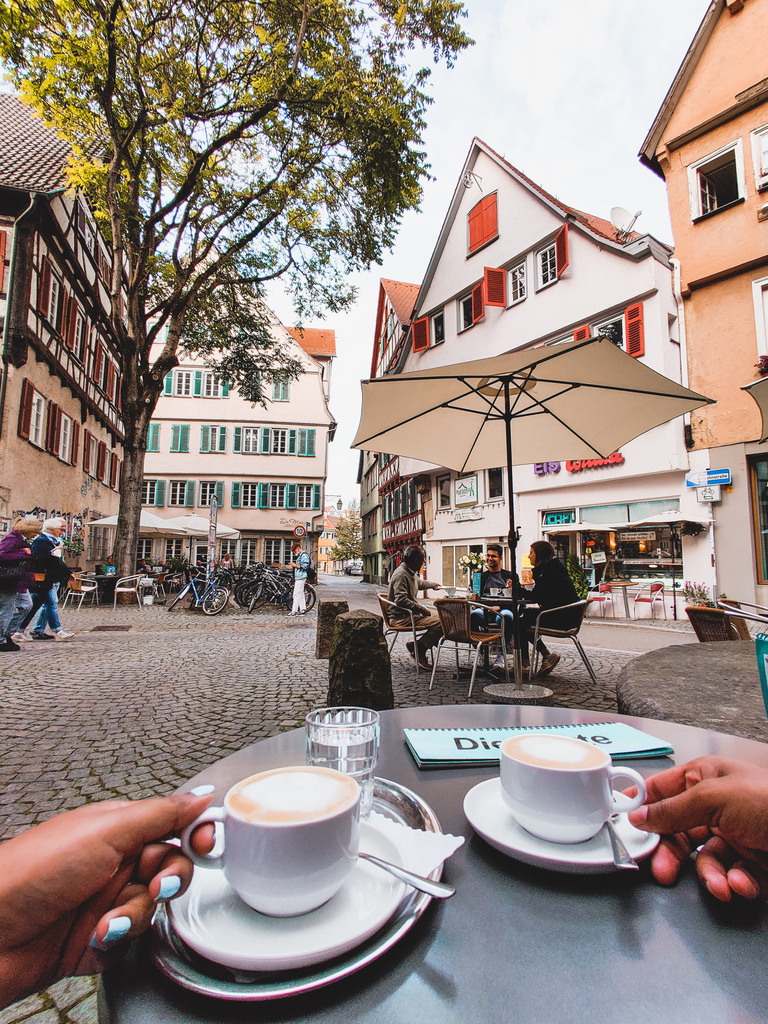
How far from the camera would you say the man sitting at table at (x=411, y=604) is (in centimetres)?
594

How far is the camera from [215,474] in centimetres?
2867

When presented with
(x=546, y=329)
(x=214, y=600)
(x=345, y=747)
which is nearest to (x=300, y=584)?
(x=214, y=600)

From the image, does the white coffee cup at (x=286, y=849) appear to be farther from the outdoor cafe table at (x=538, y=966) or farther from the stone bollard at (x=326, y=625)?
the stone bollard at (x=326, y=625)

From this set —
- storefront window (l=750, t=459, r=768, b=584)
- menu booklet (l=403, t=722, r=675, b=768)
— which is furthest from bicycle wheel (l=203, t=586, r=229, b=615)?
menu booklet (l=403, t=722, r=675, b=768)

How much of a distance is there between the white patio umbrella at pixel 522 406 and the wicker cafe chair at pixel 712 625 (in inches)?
62.3

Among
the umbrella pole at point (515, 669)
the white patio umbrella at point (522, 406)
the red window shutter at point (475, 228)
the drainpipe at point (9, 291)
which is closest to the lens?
the white patio umbrella at point (522, 406)

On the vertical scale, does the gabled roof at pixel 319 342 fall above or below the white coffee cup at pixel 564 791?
above

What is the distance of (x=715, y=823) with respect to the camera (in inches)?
23.9

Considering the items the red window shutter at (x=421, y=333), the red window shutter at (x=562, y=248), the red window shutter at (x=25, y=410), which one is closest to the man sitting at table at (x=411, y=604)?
the red window shutter at (x=25, y=410)

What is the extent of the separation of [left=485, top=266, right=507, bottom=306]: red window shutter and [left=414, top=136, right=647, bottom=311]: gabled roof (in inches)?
88.2

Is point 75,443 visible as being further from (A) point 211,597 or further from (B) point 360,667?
(B) point 360,667

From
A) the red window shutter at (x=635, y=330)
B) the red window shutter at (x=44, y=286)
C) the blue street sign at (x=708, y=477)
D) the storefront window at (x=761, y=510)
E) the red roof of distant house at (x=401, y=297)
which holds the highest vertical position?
the red roof of distant house at (x=401, y=297)

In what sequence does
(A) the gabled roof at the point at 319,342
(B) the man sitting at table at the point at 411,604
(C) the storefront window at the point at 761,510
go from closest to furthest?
(B) the man sitting at table at the point at 411,604 → (C) the storefront window at the point at 761,510 → (A) the gabled roof at the point at 319,342

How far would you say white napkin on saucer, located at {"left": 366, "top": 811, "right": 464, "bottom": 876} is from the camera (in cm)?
60
